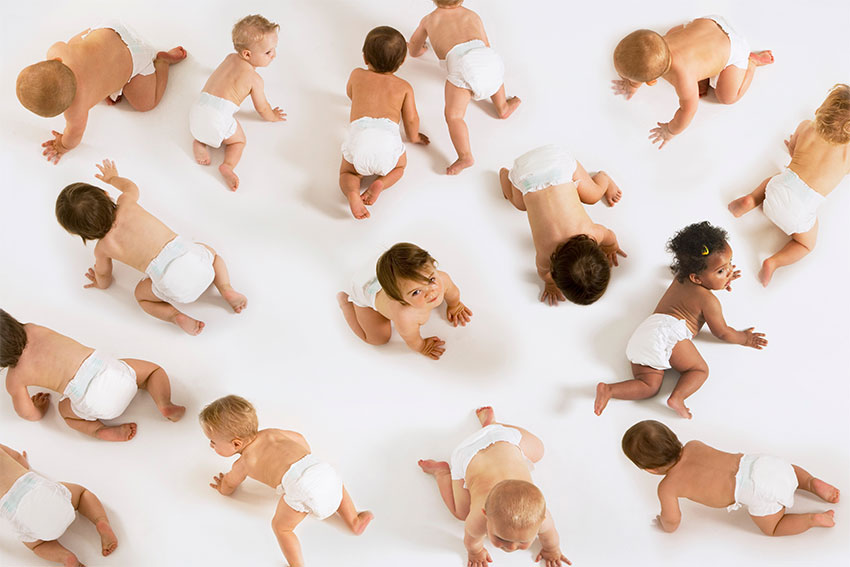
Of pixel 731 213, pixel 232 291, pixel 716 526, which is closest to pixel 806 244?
pixel 731 213

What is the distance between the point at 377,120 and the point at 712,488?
146cm

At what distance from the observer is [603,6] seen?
10.6ft

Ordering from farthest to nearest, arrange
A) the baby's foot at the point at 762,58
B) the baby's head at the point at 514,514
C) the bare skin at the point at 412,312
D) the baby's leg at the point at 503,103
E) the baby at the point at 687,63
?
the baby's foot at the point at 762,58 → the baby's leg at the point at 503,103 → the baby at the point at 687,63 → the bare skin at the point at 412,312 → the baby's head at the point at 514,514

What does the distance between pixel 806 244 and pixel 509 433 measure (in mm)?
1117

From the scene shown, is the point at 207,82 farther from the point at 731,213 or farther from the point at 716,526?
the point at 716,526

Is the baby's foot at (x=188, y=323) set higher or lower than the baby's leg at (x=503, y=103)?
lower

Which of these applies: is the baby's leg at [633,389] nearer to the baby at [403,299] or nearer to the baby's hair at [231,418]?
the baby at [403,299]

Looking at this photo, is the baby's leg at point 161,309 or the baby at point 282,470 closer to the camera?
the baby at point 282,470

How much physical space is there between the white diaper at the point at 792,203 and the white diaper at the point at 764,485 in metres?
0.77

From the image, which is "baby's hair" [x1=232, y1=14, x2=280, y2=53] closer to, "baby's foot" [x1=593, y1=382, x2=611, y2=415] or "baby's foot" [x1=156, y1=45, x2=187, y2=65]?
"baby's foot" [x1=156, y1=45, x2=187, y2=65]

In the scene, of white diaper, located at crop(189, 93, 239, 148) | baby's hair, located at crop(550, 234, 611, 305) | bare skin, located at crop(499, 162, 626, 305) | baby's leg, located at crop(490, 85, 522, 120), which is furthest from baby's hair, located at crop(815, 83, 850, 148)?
white diaper, located at crop(189, 93, 239, 148)

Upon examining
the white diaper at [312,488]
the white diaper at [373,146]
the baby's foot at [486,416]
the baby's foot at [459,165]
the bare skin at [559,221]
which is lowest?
the white diaper at [312,488]

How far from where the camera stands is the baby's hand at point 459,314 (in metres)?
2.71

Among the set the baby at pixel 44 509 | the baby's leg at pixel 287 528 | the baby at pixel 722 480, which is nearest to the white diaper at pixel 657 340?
the baby at pixel 722 480
